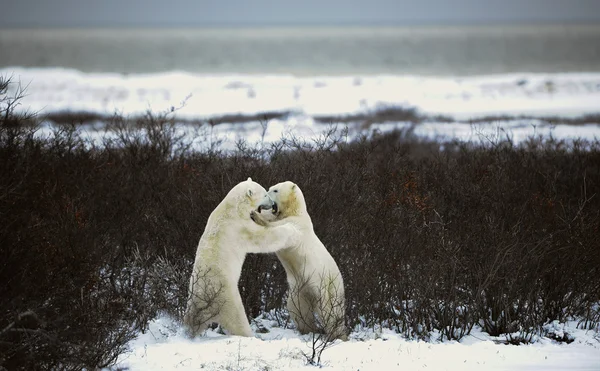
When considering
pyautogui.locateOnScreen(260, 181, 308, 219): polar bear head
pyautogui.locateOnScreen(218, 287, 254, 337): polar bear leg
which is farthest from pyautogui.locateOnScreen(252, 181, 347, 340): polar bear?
pyautogui.locateOnScreen(218, 287, 254, 337): polar bear leg

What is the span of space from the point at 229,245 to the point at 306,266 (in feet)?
2.02

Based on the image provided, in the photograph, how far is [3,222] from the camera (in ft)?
15.2

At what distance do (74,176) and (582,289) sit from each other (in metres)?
5.61

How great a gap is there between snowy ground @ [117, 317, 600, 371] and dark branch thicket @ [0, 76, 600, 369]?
0.85ft

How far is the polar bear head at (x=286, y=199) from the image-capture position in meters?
5.04

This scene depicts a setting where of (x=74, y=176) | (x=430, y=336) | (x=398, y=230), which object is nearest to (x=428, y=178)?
(x=398, y=230)

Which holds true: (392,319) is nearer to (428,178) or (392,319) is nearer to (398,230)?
(398,230)

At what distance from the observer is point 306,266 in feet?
16.9

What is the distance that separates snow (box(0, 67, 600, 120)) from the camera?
29.6 metres

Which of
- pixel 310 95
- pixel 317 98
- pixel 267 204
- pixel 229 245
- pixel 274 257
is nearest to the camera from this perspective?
pixel 229 245

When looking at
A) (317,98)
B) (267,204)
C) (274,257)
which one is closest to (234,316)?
(267,204)

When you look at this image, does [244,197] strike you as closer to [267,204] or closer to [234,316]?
[267,204]

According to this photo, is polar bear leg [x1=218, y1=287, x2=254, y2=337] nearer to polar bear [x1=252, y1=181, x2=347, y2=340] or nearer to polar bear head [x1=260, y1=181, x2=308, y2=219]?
polar bear [x1=252, y1=181, x2=347, y2=340]

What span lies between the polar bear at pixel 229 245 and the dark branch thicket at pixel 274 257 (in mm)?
605
